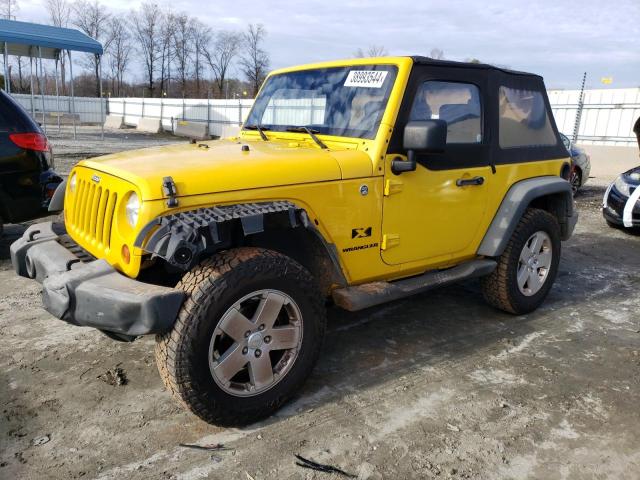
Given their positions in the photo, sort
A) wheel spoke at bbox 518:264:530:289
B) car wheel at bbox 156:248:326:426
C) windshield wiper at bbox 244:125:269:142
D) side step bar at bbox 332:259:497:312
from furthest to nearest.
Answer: wheel spoke at bbox 518:264:530:289 → windshield wiper at bbox 244:125:269:142 → side step bar at bbox 332:259:497:312 → car wheel at bbox 156:248:326:426

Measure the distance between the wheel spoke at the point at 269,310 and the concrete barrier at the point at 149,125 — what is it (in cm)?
2670

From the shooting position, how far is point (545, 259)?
4.55m

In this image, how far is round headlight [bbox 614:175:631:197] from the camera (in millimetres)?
7877

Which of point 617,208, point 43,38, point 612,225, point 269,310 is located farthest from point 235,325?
point 43,38

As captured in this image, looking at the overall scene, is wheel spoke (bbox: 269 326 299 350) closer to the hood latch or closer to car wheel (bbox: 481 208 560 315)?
the hood latch

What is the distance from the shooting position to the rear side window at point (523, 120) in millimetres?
4105

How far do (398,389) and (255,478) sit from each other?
1.14 metres

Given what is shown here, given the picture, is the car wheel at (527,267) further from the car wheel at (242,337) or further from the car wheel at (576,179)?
the car wheel at (576,179)

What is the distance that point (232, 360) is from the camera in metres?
2.71

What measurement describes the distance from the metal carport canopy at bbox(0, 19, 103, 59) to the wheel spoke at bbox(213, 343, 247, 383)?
17147 millimetres

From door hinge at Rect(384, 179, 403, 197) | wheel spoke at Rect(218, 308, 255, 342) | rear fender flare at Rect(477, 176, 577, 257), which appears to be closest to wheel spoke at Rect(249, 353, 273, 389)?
wheel spoke at Rect(218, 308, 255, 342)

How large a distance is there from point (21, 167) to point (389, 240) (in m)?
3.82

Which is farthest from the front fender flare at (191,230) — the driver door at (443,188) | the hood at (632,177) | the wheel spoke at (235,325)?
the hood at (632,177)

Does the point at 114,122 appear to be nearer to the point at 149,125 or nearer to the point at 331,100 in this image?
the point at 149,125
